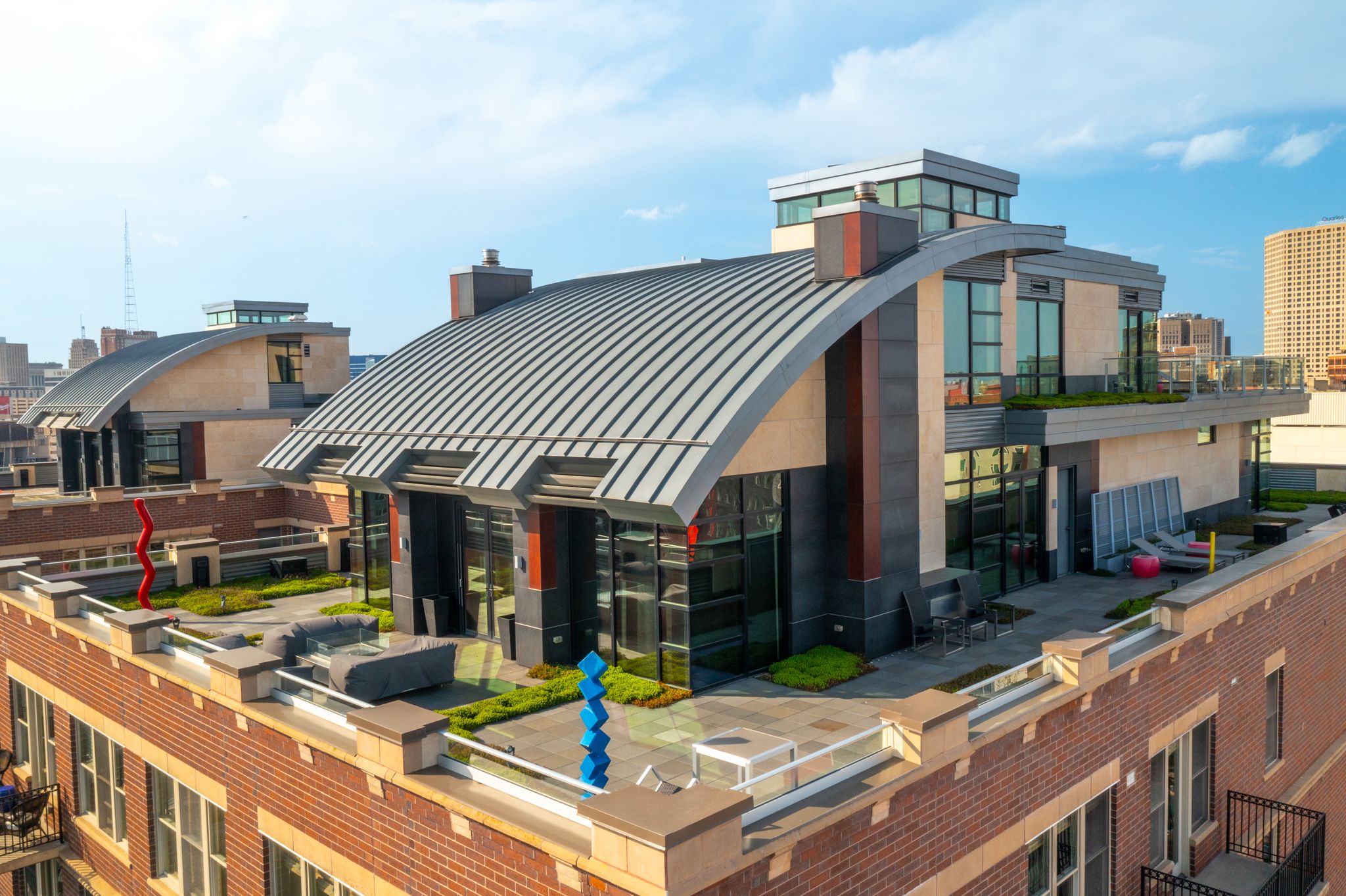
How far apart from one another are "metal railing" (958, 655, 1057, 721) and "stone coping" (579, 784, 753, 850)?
397 cm

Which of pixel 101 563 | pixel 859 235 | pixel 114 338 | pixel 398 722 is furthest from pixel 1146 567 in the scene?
pixel 114 338

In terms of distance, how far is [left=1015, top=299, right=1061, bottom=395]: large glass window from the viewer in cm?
2472

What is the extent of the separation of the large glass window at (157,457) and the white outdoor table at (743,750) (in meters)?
35.8

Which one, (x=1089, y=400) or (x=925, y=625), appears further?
(x=1089, y=400)

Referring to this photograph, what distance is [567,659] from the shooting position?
19.1 metres

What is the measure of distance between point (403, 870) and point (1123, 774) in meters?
9.53

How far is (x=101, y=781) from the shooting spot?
52.3 feet

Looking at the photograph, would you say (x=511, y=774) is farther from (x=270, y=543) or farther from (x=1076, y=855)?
(x=270, y=543)

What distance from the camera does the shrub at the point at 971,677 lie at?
53.6 feet

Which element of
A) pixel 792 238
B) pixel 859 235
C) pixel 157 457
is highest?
pixel 792 238

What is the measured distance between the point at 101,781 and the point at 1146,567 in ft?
76.2

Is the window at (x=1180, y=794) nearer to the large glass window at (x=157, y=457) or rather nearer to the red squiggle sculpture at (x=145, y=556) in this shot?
the red squiggle sculpture at (x=145, y=556)

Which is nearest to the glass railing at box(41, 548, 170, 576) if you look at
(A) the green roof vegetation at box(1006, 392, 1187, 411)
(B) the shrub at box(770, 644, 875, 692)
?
(B) the shrub at box(770, 644, 875, 692)

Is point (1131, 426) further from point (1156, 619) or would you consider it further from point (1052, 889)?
point (1052, 889)
